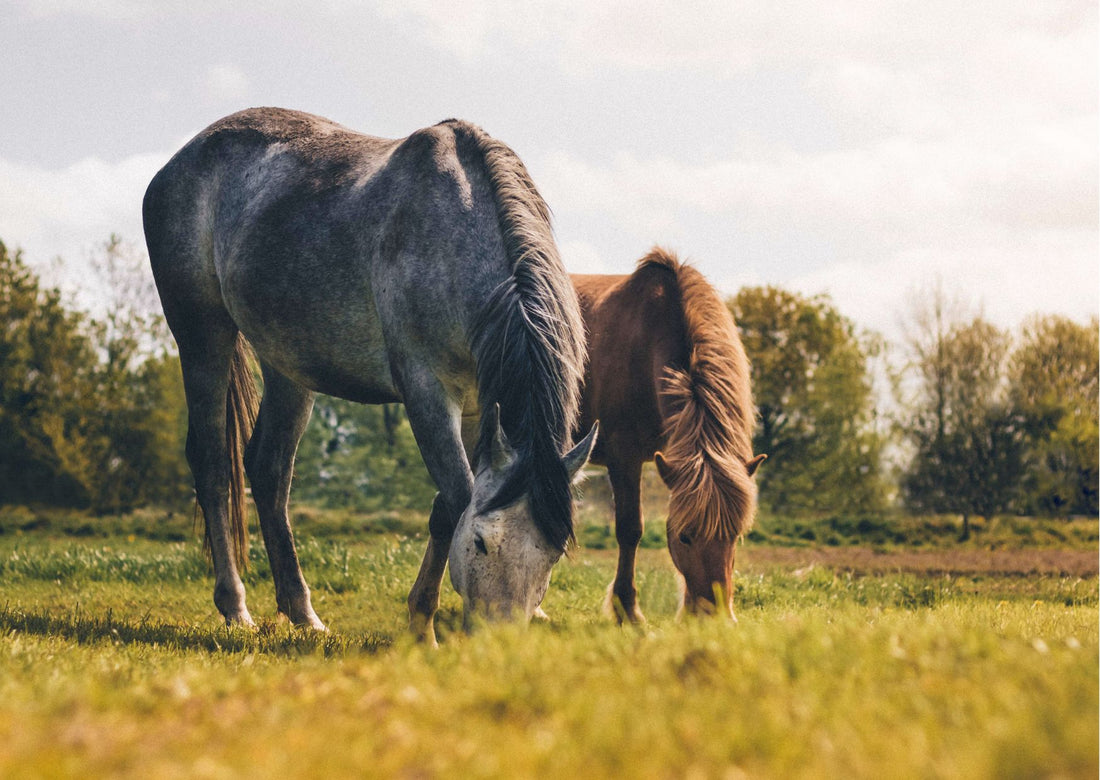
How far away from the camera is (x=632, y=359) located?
25.0ft

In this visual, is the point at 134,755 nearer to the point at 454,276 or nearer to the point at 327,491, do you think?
the point at 454,276

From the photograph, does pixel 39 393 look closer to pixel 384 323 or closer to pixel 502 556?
pixel 384 323

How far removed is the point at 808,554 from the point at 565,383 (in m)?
14.5

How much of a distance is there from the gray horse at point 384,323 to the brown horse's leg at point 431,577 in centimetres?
1

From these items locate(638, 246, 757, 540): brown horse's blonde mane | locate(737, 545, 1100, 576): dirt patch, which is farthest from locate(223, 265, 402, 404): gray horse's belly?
locate(737, 545, 1100, 576): dirt patch

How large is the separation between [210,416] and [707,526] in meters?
4.08

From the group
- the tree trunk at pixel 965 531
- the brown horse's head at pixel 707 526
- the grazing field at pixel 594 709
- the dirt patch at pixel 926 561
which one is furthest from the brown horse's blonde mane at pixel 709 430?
the tree trunk at pixel 965 531

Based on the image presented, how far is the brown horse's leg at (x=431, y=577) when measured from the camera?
584cm

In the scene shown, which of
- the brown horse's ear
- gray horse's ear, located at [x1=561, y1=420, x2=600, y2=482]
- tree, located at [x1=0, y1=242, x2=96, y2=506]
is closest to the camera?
gray horse's ear, located at [x1=561, y1=420, x2=600, y2=482]

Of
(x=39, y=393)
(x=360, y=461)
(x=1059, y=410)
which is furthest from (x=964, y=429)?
(x=39, y=393)

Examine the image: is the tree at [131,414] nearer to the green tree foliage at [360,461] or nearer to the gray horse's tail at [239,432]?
the green tree foliage at [360,461]

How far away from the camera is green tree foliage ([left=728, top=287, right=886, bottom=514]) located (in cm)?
2978

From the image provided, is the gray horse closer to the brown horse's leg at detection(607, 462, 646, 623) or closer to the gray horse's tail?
the gray horse's tail

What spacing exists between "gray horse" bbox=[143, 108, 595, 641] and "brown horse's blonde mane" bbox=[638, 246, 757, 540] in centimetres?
117
